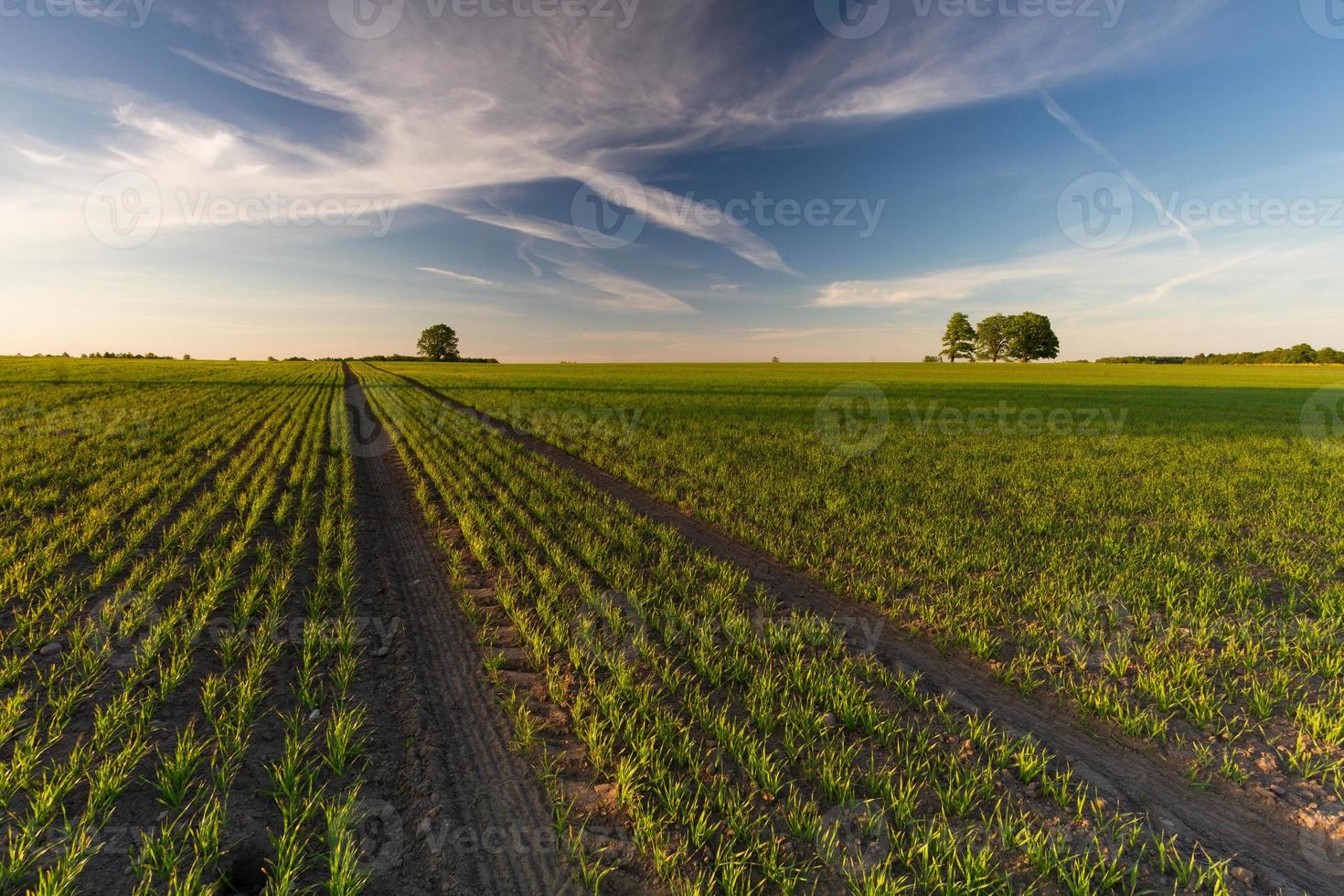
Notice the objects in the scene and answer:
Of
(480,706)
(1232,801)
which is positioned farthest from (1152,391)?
(480,706)

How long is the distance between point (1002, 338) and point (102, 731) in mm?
155343

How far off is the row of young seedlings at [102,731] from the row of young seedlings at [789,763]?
2784mm

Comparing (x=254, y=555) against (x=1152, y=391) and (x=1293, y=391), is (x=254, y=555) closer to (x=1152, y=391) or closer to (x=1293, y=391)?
(x=1152, y=391)

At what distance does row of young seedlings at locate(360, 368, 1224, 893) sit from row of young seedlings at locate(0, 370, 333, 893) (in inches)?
110

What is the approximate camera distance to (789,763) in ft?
13.4

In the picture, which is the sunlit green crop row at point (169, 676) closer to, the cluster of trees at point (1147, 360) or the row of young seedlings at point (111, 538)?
the row of young seedlings at point (111, 538)

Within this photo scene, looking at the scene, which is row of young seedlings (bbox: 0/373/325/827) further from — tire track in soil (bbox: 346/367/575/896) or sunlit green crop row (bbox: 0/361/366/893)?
tire track in soil (bbox: 346/367/575/896)

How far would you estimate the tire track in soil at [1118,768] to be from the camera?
3.38 m

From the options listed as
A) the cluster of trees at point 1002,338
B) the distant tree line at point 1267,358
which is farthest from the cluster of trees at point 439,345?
the distant tree line at point 1267,358


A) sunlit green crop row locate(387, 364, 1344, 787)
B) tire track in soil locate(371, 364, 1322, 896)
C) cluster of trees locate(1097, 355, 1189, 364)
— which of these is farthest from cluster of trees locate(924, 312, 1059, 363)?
tire track in soil locate(371, 364, 1322, 896)

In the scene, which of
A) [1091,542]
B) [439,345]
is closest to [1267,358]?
[1091,542]

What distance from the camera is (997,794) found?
3850 mm

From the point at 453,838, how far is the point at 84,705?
3835 mm

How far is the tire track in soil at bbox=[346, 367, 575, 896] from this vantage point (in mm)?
3164
